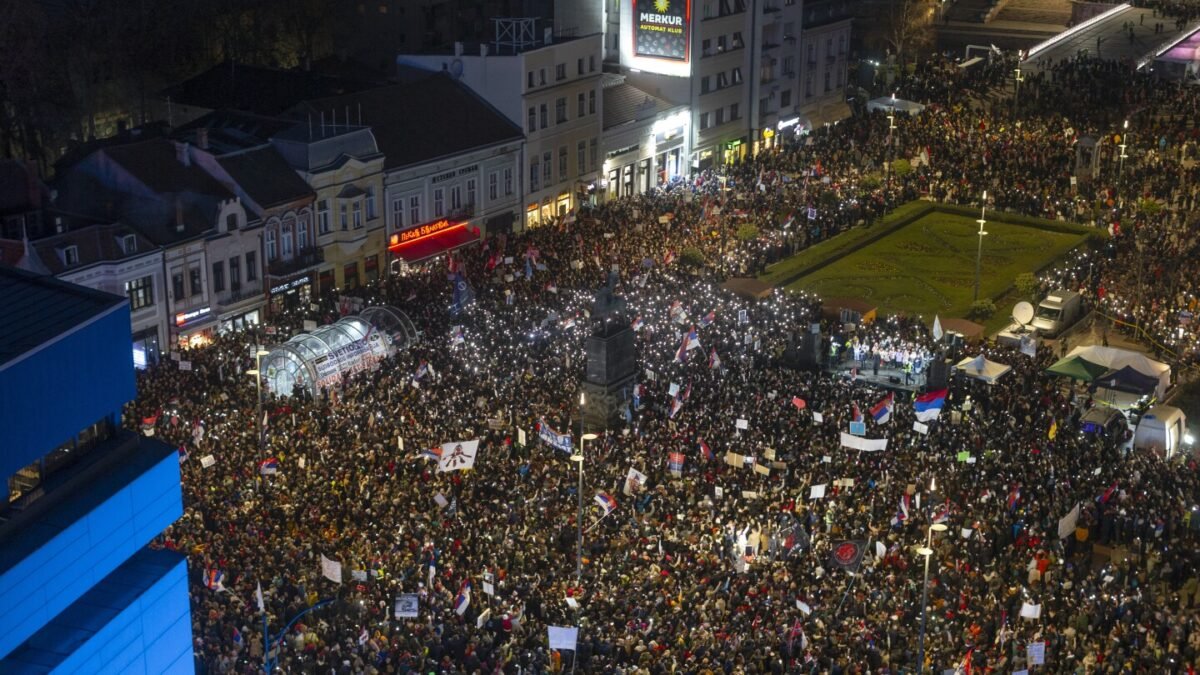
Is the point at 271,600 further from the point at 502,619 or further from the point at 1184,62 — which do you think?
the point at 1184,62

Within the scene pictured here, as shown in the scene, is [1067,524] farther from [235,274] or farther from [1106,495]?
[235,274]

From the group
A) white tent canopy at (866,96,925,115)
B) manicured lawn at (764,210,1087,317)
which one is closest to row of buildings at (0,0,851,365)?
white tent canopy at (866,96,925,115)

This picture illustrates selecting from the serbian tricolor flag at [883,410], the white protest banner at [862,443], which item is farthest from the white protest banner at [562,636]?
the serbian tricolor flag at [883,410]

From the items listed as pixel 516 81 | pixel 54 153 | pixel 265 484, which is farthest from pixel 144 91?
pixel 265 484

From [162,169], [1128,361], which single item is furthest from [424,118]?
[1128,361]

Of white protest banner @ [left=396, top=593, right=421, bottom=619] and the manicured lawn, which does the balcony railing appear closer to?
the manicured lawn
